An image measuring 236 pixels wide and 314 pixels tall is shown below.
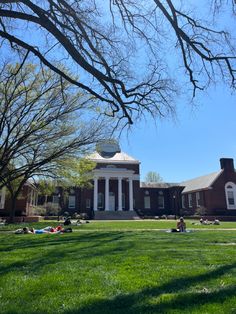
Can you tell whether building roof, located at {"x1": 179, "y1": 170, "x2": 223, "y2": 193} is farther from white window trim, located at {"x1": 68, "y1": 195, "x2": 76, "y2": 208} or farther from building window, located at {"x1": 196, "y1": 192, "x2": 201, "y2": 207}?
white window trim, located at {"x1": 68, "y1": 195, "x2": 76, "y2": 208}

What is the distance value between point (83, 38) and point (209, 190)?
40.5 metres

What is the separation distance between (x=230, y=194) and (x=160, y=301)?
4525cm

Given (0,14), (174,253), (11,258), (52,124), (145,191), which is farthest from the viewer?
(145,191)

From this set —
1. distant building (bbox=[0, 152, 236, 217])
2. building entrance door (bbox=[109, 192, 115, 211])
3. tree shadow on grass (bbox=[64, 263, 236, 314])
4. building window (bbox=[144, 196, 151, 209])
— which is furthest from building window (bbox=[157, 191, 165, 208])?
tree shadow on grass (bbox=[64, 263, 236, 314])

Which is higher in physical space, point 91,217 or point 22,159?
point 22,159

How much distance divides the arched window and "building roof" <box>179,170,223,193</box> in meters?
2.24

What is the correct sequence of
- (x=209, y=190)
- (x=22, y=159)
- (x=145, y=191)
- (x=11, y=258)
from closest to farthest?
(x=11, y=258), (x=22, y=159), (x=209, y=190), (x=145, y=191)

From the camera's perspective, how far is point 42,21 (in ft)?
22.1

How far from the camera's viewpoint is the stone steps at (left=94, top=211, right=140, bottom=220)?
1756 inches

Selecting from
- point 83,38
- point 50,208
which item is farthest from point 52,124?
point 50,208

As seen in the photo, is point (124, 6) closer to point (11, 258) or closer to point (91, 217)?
point (11, 258)

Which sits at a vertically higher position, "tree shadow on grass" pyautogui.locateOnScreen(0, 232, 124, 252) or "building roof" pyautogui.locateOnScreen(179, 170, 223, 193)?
"building roof" pyautogui.locateOnScreen(179, 170, 223, 193)

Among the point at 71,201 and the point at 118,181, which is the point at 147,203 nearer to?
the point at 118,181

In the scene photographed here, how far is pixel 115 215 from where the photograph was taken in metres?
45.7
